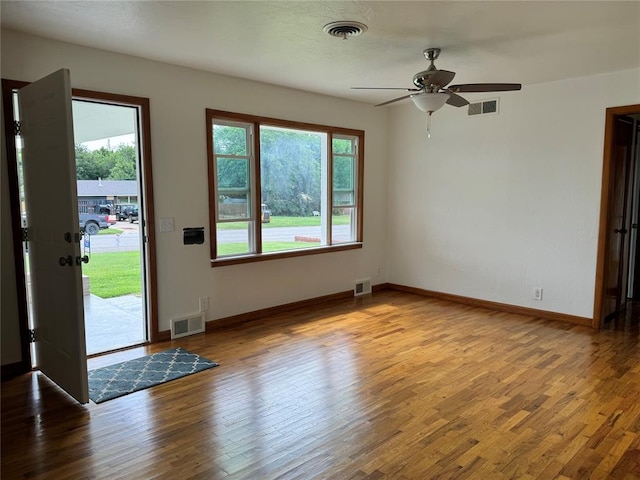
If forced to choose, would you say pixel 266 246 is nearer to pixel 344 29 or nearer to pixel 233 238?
pixel 233 238

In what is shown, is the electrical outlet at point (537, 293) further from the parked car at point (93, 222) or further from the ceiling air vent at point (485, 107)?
the parked car at point (93, 222)

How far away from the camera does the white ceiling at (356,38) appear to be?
107 inches

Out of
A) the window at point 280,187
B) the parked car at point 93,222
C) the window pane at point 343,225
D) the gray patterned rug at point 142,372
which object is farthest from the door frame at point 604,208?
the parked car at point 93,222

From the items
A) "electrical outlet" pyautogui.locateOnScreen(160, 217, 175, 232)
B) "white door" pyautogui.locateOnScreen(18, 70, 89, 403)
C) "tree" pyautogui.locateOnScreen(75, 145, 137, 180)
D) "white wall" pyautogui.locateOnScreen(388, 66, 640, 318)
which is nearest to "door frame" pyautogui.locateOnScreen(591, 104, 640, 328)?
"white wall" pyautogui.locateOnScreen(388, 66, 640, 318)

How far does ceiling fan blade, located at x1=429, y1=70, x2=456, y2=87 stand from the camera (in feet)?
10.6

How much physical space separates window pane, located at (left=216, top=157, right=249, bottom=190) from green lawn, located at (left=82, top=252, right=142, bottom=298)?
9.68ft

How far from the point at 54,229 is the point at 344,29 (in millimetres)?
2393

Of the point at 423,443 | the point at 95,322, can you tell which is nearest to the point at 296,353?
the point at 423,443

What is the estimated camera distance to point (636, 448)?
7.82ft

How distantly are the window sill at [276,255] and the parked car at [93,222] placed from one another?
3.43 metres

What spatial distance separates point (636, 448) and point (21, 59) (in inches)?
186

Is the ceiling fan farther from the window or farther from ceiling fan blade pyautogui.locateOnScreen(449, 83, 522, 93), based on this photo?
the window

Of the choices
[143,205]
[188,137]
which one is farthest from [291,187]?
[143,205]

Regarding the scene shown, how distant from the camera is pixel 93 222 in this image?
A: 6926mm
